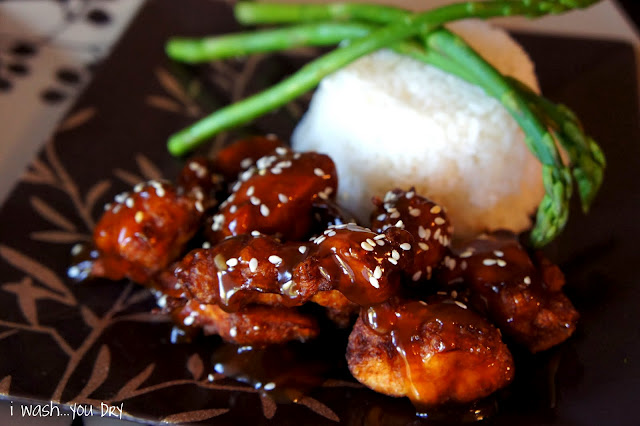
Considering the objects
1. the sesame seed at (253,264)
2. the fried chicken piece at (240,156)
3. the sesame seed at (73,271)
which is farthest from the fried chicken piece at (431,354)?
the sesame seed at (73,271)

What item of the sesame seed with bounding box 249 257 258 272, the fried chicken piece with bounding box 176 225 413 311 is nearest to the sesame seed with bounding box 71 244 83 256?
the fried chicken piece with bounding box 176 225 413 311

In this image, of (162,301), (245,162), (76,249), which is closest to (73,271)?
(76,249)

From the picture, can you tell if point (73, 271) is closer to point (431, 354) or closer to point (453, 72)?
point (431, 354)

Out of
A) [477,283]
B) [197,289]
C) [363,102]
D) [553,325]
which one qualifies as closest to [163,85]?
[363,102]

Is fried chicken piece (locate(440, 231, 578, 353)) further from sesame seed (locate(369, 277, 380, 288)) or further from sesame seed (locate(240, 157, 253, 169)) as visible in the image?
sesame seed (locate(240, 157, 253, 169))

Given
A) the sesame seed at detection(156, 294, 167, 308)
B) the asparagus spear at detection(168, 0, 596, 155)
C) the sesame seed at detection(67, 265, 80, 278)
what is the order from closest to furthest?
the sesame seed at detection(156, 294, 167, 308) < the sesame seed at detection(67, 265, 80, 278) < the asparagus spear at detection(168, 0, 596, 155)

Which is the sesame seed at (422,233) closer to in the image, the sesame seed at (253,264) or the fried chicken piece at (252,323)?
the fried chicken piece at (252,323)

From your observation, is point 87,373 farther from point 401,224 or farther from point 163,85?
point 163,85
